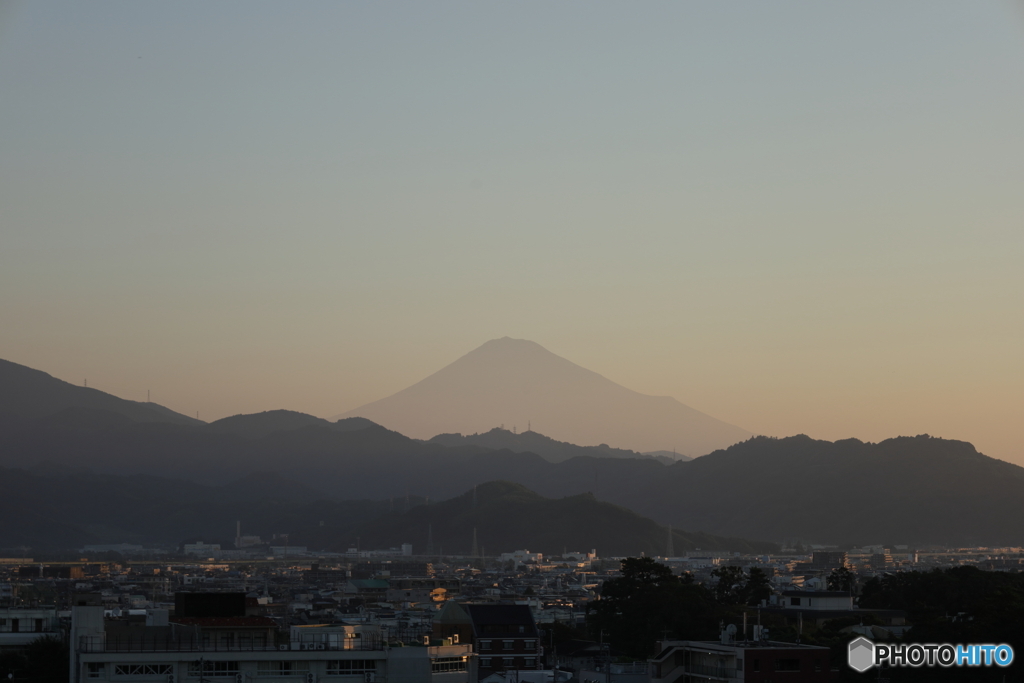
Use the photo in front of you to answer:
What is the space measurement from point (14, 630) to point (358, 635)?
1531cm

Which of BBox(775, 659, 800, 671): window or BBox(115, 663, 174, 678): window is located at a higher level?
BBox(115, 663, 174, 678): window

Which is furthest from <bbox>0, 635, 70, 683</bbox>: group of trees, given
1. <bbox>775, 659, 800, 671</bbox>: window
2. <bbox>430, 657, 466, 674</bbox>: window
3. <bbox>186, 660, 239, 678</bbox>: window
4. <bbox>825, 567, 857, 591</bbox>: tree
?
<bbox>825, 567, 857, 591</bbox>: tree

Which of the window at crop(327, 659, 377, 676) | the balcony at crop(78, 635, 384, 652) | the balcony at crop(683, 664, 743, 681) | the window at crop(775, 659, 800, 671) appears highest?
the balcony at crop(78, 635, 384, 652)

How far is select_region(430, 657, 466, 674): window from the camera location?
1497 inches

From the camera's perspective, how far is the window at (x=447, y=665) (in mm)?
38031

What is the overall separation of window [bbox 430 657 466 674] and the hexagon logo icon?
11608 millimetres

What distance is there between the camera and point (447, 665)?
3875cm

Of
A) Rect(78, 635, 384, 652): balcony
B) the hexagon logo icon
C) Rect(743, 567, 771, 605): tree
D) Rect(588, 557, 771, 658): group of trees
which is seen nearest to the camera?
Rect(78, 635, 384, 652): balcony

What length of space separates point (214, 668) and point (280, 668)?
171 centimetres

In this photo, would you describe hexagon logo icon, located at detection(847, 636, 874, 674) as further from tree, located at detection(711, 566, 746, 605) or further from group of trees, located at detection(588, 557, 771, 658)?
tree, located at detection(711, 566, 746, 605)

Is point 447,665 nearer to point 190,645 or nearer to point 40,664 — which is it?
→ point 190,645

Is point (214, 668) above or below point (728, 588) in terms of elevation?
above

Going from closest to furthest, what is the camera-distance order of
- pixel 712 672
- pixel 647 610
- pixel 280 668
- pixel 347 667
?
pixel 280 668
pixel 347 667
pixel 712 672
pixel 647 610

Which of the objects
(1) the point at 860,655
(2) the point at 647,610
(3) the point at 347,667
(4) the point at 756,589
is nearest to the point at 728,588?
(4) the point at 756,589
